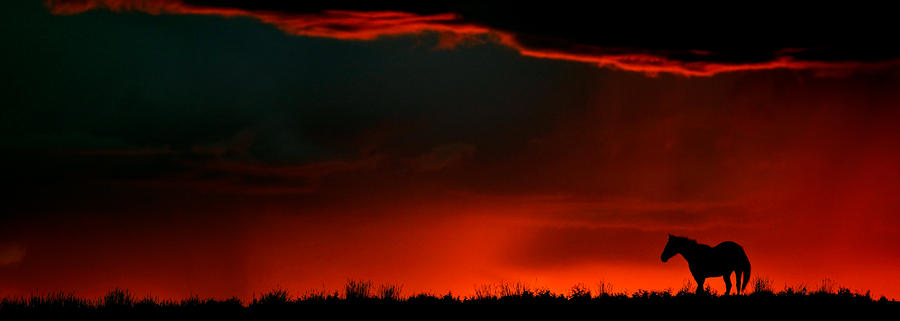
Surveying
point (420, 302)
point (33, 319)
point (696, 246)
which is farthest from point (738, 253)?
point (33, 319)

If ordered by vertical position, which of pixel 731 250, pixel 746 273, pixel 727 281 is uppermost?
pixel 731 250

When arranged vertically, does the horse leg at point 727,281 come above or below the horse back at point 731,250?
below

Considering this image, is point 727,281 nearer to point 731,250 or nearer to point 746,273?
point 746,273

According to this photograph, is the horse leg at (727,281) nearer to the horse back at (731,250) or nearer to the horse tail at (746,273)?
the horse tail at (746,273)

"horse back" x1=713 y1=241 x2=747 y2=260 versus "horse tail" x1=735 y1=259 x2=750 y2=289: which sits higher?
"horse back" x1=713 y1=241 x2=747 y2=260

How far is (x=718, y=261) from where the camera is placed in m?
24.9

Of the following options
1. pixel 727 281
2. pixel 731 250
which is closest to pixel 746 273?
pixel 727 281

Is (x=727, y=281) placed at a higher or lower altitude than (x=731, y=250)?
lower

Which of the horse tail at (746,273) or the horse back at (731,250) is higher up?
the horse back at (731,250)

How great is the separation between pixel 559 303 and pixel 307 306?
4.44 metres

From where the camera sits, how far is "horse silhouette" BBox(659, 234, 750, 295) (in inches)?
976

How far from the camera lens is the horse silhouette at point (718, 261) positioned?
81.4 feet

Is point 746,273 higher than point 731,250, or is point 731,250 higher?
point 731,250

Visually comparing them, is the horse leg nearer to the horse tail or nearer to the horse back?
the horse tail
